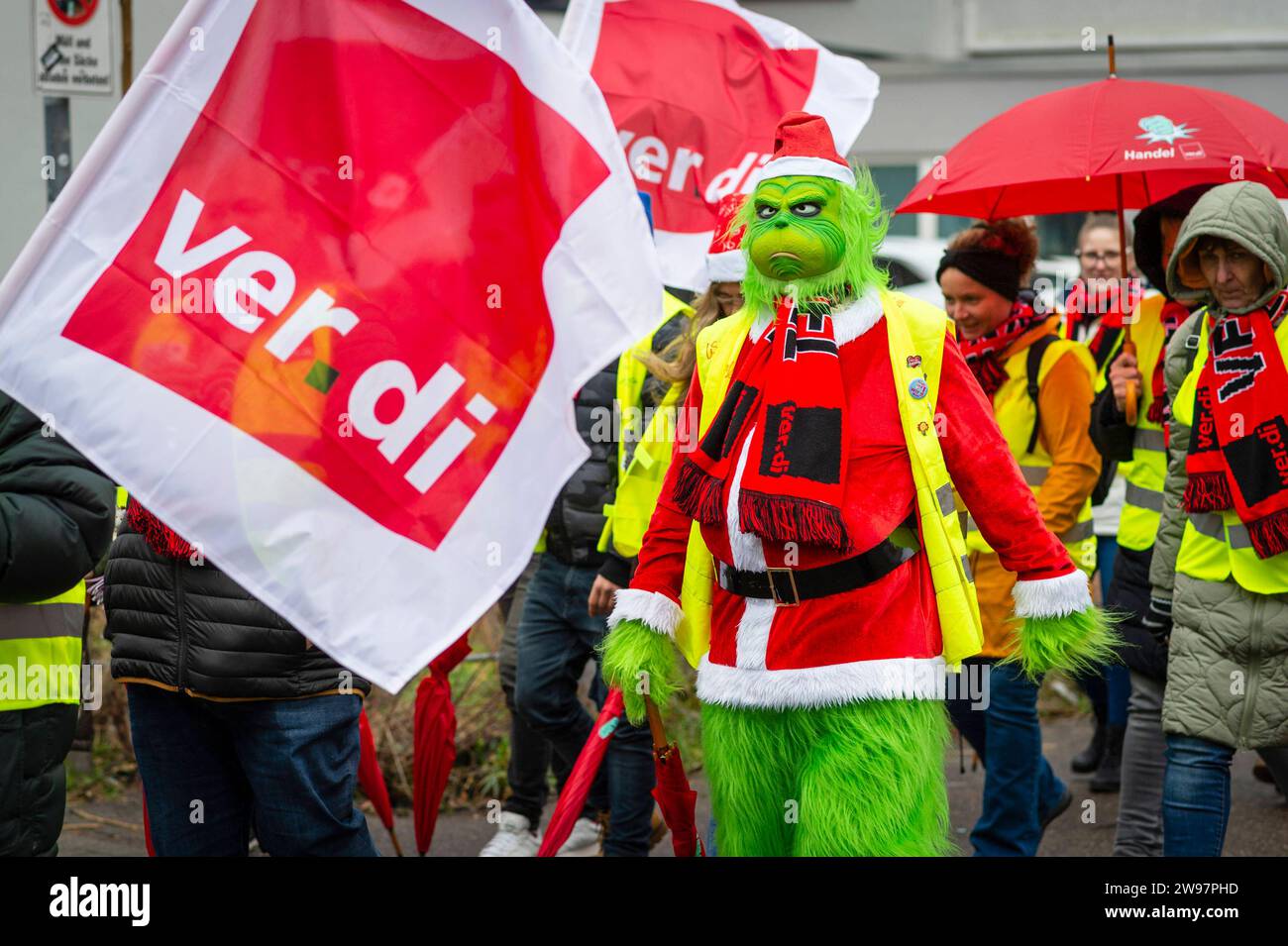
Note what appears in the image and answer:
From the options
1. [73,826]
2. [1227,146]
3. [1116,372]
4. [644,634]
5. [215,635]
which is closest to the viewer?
[215,635]

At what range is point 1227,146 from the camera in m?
5.22

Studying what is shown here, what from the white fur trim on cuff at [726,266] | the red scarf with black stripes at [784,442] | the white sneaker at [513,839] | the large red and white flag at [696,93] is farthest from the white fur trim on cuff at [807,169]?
the white sneaker at [513,839]

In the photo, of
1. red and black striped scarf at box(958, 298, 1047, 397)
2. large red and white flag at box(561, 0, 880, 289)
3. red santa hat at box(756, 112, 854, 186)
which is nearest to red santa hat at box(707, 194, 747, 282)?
red santa hat at box(756, 112, 854, 186)

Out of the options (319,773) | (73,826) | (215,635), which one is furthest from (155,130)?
Result: (73,826)

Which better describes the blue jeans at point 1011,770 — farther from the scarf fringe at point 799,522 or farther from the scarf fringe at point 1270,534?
the scarf fringe at point 799,522

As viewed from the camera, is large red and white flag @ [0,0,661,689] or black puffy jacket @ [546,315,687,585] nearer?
large red and white flag @ [0,0,661,689]

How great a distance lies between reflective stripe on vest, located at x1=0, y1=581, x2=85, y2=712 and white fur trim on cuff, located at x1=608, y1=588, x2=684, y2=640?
1.27 m

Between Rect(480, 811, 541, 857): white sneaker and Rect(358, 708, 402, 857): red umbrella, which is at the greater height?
Rect(358, 708, 402, 857): red umbrella

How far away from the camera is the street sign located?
21.4ft

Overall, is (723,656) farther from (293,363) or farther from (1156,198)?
(1156,198)

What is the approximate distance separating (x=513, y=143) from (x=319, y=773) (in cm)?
149

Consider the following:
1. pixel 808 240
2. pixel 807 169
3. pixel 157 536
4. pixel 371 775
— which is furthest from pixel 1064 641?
pixel 371 775

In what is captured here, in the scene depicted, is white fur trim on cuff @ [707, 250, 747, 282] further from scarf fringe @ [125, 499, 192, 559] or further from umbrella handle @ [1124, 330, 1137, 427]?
scarf fringe @ [125, 499, 192, 559]

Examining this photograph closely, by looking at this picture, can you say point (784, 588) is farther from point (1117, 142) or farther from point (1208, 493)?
point (1117, 142)
